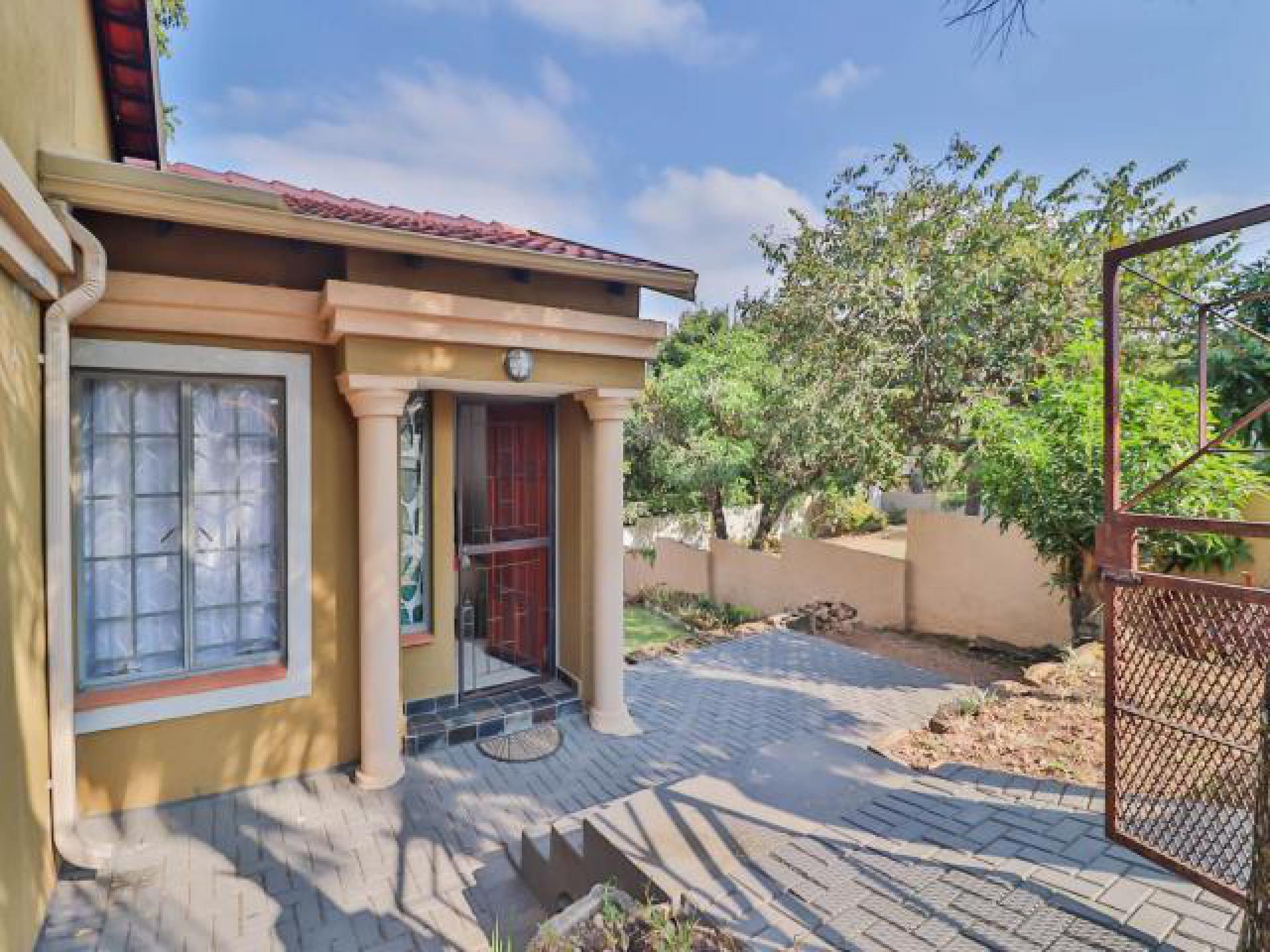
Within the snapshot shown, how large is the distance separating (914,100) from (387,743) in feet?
29.2

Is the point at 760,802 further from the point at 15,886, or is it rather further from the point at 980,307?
the point at 980,307

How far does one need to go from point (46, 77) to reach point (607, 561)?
526cm

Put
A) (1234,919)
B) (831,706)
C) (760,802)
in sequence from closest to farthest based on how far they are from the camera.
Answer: (1234,919), (760,802), (831,706)

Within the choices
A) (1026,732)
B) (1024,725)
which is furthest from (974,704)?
(1026,732)

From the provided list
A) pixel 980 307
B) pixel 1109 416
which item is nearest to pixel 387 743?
pixel 1109 416

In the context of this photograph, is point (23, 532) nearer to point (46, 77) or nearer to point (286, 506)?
point (286, 506)

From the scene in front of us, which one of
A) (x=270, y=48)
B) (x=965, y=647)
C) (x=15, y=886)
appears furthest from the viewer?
(x=965, y=647)

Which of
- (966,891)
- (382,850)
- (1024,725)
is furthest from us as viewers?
(1024,725)

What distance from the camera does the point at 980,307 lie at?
10.5m

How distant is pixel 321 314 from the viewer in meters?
4.99

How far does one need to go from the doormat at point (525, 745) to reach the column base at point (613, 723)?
36 cm

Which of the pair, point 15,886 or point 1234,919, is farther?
point 15,886

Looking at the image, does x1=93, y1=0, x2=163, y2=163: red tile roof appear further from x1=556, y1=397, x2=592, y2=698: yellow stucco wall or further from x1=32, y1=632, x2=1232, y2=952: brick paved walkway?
x1=32, y1=632, x2=1232, y2=952: brick paved walkway

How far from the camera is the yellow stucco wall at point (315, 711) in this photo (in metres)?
4.76
